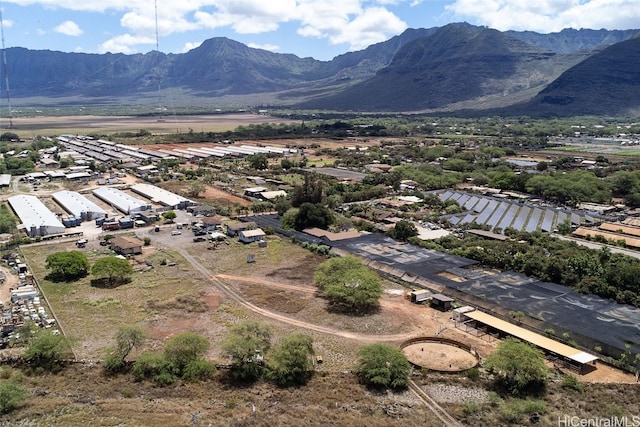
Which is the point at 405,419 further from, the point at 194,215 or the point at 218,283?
the point at 194,215

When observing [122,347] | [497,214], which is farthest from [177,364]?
[497,214]

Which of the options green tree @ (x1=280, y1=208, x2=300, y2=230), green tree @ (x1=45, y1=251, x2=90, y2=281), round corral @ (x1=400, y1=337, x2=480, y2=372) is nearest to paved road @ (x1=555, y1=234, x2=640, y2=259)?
round corral @ (x1=400, y1=337, x2=480, y2=372)

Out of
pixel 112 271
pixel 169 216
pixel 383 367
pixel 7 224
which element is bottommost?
pixel 169 216

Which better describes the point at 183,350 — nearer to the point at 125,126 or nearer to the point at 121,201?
the point at 121,201

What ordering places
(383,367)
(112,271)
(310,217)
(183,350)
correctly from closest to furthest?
1. (383,367)
2. (183,350)
3. (112,271)
4. (310,217)

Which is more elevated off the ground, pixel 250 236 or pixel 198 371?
pixel 198 371

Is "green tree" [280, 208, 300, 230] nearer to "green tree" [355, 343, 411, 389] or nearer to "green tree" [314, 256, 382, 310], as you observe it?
"green tree" [314, 256, 382, 310]

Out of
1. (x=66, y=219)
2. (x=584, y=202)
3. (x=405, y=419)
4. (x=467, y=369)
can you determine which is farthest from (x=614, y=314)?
(x=66, y=219)

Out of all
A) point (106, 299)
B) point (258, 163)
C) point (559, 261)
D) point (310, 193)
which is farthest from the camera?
point (258, 163)
